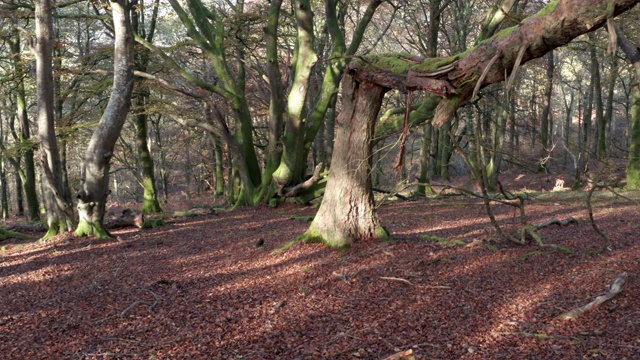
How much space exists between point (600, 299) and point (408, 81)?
130 inches

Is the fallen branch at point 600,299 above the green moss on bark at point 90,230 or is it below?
below

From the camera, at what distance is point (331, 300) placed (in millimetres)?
5605

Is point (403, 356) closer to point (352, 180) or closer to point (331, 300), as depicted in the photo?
point (331, 300)

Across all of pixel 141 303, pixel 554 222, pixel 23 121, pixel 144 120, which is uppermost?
pixel 23 121

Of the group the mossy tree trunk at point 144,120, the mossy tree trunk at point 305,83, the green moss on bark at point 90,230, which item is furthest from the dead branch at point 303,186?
the mossy tree trunk at point 144,120

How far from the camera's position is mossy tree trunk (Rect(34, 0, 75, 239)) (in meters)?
10.3

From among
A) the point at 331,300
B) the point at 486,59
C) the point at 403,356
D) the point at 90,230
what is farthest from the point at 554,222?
the point at 90,230

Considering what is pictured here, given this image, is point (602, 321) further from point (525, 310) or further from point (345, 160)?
point (345, 160)

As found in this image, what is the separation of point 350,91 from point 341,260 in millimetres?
2595

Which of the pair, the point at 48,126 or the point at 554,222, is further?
the point at 48,126

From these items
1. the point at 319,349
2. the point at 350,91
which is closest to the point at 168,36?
the point at 350,91

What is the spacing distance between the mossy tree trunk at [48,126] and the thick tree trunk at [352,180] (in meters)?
6.60

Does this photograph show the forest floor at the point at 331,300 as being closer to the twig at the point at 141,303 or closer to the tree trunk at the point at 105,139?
the twig at the point at 141,303

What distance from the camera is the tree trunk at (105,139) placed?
1037 cm
